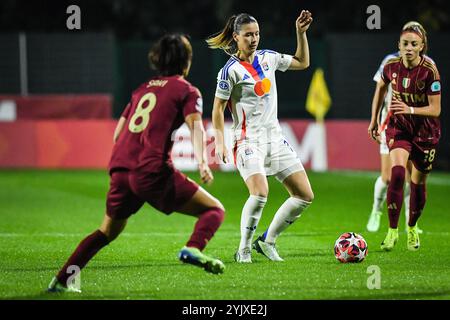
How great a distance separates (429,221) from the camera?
45.7ft

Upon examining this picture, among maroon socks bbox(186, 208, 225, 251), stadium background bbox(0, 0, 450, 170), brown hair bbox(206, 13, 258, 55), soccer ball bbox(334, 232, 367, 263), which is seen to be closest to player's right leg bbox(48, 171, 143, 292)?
maroon socks bbox(186, 208, 225, 251)

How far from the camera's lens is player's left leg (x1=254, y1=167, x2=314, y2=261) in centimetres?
991

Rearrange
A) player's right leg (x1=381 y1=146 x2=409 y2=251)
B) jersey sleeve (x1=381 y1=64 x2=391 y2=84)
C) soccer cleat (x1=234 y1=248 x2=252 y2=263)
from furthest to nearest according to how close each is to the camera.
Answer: jersey sleeve (x1=381 y1=64 x2=391 y2=84), player's right leg (x1=381 y1=146 x2=409 y2=251), soccer cleat (x1=234 y1=248 x2=252 y2=263)

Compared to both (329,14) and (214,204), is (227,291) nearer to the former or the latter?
(214,204)

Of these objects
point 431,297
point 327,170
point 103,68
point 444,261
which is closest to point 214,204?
point 431,297

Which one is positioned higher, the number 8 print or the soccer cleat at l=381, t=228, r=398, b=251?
the number 8 print

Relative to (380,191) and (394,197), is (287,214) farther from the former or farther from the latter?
(380,191)

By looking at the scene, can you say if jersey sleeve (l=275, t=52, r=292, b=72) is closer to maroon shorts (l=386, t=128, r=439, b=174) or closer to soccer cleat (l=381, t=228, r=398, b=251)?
maroon shorts (l=386, t=128, r=439, b=174)

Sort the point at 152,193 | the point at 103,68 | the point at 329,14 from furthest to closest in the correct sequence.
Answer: the point at 329,14 → the point at 103,68 → the point at 152,193

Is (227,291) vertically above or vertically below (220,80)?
below

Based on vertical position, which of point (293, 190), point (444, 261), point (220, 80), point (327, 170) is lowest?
point (327, 170)

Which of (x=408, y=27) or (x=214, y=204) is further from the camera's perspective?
(x=408, y=27)

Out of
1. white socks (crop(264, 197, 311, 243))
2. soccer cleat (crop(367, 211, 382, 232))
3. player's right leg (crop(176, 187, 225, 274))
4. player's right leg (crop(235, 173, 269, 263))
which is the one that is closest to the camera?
player's right leg (crop(176, 187, 225, 274))

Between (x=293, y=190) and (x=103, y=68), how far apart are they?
15487mm
